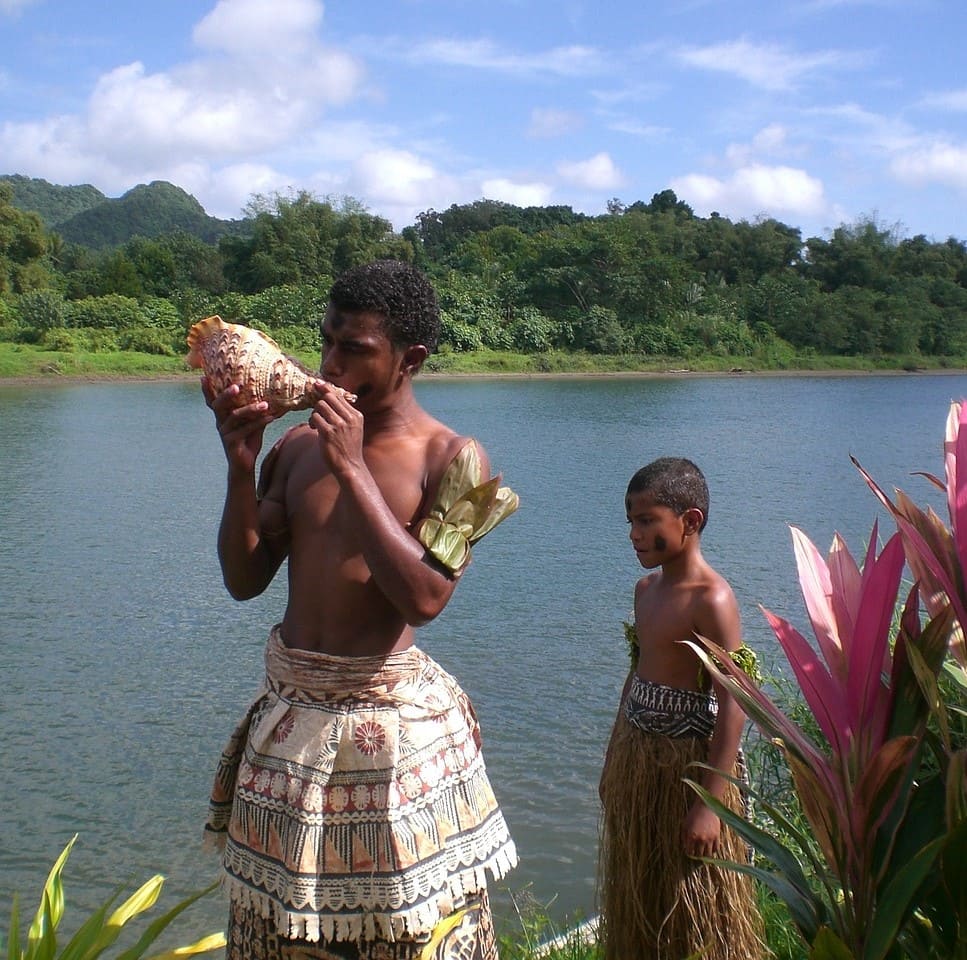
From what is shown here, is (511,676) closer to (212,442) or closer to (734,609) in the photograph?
(734,609)

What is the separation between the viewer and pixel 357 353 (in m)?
1.82

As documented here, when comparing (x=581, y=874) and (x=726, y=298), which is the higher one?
(x=726, y=298)

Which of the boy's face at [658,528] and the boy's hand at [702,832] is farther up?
the boy's face at [658,528]

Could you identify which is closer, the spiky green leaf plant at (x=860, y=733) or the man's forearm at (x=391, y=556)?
the spiky green leaf plant at (x=860, y=733)

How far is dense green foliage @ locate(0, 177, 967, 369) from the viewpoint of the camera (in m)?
34.0

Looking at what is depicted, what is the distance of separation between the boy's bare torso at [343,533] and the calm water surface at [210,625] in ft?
4.92

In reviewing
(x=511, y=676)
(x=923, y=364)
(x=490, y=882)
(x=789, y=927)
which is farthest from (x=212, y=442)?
(x=923, y=364)

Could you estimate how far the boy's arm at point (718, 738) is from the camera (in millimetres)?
2111

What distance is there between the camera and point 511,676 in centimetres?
595

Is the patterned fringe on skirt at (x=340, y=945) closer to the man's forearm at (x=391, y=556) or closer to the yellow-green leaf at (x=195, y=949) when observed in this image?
the yellow-green leaf at (x=195, y=949)

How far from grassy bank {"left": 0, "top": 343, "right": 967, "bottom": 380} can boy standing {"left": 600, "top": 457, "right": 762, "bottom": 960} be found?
20398 mm

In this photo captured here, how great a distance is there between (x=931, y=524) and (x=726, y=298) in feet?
146

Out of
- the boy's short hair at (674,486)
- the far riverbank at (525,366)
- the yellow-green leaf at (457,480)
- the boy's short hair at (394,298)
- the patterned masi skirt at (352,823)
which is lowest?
the far riverbank at (525,366)

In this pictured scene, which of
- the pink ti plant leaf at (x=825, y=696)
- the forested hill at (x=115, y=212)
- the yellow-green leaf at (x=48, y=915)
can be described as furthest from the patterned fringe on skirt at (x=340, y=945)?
the forested hill at (x=115, y=212)
